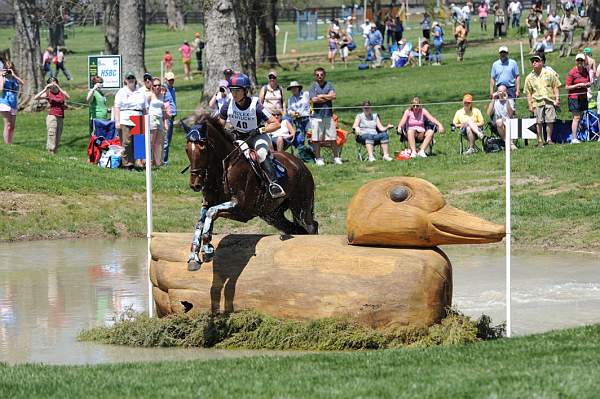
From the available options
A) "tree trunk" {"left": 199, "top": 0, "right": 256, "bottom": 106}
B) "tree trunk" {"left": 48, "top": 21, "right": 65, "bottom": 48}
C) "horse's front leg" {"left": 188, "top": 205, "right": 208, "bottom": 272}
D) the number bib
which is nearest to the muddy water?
"horse's front leg" {"left": 188, "top": 205, "right": 208, "bottom": 272}

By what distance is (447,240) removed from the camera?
40.1ft

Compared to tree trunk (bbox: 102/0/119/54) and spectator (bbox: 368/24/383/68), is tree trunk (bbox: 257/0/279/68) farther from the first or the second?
tree trunk (bbox: 102/0/119/54)

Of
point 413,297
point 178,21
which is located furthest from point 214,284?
point 178,21

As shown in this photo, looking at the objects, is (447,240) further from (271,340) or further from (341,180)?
(341,180)

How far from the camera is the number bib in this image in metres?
13.7

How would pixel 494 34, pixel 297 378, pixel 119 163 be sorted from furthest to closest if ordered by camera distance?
pixel 494 34, pixel 119 163, pixel 297 378

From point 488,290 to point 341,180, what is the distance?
9537 millimetres

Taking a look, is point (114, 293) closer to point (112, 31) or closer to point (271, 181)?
point (271, 181)

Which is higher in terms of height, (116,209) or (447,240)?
(447,240)

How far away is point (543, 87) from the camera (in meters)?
25.7

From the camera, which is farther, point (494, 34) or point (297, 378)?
point (494, 34)

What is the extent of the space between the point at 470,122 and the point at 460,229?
14.2 m

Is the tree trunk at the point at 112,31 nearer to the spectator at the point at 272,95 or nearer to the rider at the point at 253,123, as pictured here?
the spectator at the point at 272,95

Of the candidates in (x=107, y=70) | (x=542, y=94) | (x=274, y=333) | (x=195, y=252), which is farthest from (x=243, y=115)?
(x=107, y=70)
